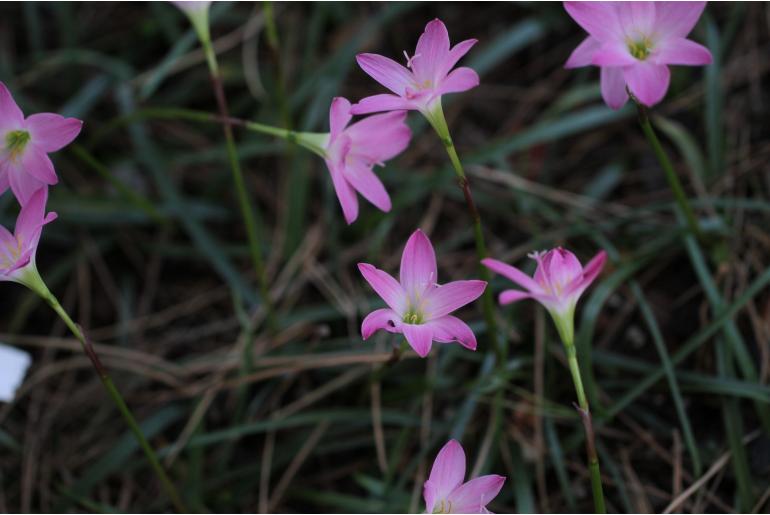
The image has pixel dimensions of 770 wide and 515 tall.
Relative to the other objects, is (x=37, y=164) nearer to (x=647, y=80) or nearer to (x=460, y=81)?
(x=460, y=81)

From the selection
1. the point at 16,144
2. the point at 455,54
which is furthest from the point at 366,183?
the point at 16,144

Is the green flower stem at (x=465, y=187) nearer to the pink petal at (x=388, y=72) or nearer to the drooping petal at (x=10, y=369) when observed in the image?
the pink petal at (x=388, y=72)

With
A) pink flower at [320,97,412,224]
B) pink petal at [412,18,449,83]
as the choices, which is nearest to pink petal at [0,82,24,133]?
pink flower at [320,97,412,224]

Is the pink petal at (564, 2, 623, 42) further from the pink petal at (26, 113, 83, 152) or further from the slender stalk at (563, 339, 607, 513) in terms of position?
the pink petal at (26, 113, 83, 152)

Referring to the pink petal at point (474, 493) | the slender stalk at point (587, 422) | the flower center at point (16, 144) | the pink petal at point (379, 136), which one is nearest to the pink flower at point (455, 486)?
the pink petal at point (474, 493)

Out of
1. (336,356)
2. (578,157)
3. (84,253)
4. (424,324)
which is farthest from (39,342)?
(578,157)
